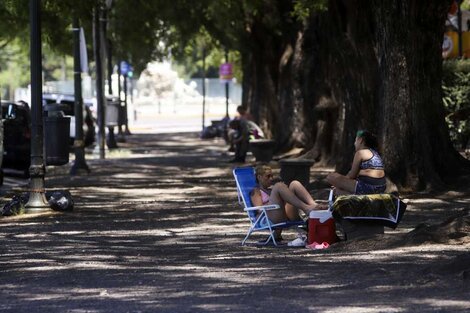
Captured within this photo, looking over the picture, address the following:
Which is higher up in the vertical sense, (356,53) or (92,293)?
(356,53)

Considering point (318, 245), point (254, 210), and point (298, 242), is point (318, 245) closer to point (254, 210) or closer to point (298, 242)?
point (298, 242)

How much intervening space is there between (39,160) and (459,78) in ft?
44.5

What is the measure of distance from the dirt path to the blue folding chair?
317 mm

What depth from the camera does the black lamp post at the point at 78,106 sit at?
2577 centimetres

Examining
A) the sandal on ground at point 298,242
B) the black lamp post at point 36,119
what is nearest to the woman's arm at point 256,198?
the sandal on ground at point 298,242

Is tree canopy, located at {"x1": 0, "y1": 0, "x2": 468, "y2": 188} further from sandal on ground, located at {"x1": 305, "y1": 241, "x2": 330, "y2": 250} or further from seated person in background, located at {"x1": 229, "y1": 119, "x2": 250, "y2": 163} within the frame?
sandal on ground, located at {"x1": 305, "y1": 241, "x2": 330, "y2": 250}

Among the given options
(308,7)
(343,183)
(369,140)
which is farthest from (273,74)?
(343,183)

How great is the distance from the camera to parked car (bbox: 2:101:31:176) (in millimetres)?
27625

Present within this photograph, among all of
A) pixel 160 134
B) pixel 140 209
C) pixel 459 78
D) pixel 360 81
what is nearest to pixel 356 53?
pixel 360 81

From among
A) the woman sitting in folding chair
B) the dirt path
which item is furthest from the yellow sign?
the woman sitting in folding chair

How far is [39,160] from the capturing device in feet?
60.2

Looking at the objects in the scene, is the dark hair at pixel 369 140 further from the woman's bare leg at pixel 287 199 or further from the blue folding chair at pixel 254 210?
the woman's bare leg at pixel 287 199

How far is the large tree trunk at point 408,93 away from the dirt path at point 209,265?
0.70m

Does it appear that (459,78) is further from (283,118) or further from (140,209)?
A: (140,209)
